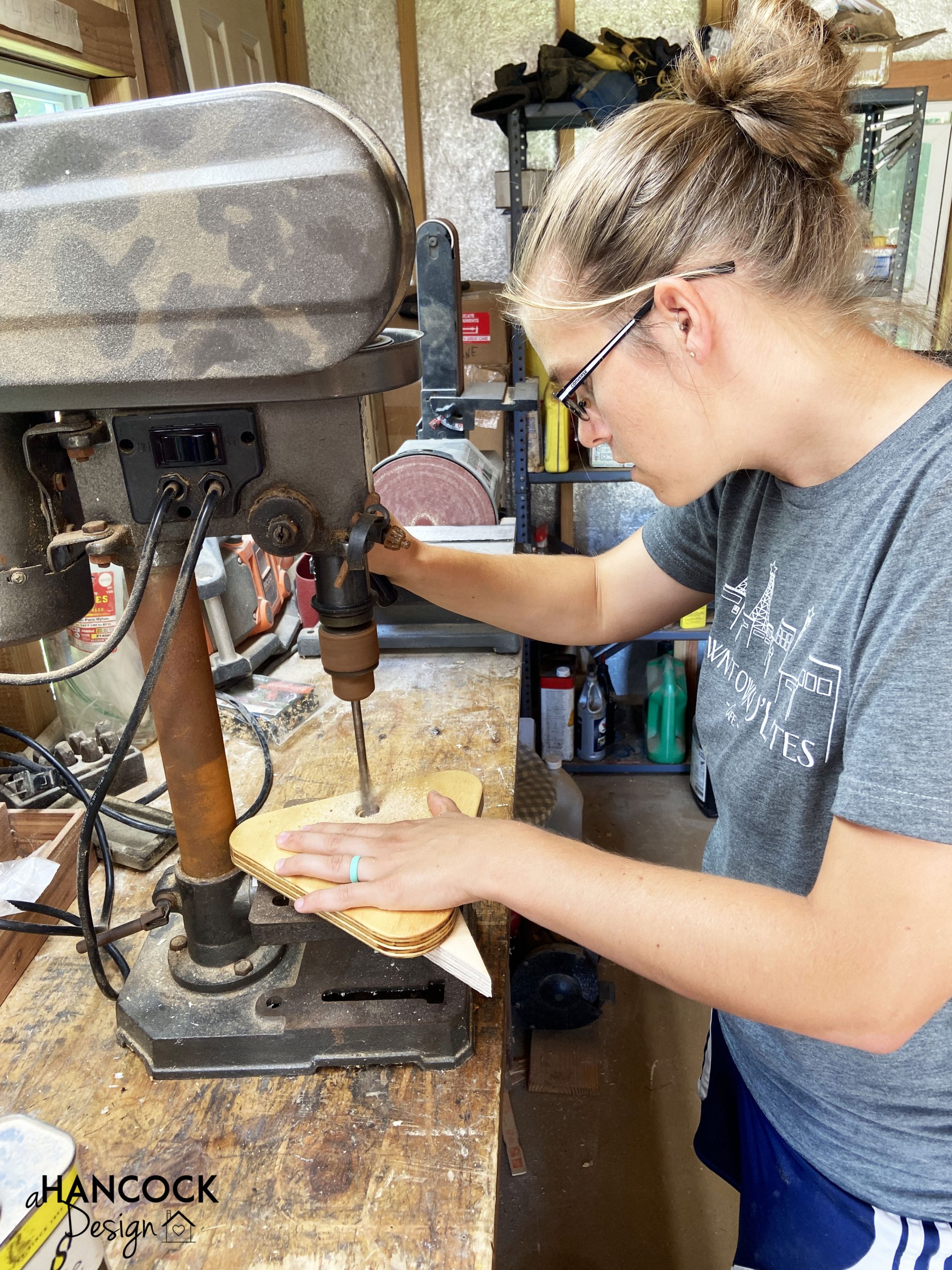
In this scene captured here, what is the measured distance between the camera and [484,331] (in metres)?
2.75

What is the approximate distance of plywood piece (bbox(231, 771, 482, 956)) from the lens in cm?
77

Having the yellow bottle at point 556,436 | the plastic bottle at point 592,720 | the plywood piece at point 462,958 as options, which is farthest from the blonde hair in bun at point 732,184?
the plastic bottle at point 592,720

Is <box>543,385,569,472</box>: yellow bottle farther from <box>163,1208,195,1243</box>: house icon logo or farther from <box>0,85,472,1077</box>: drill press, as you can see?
<box>163,1208,195,1243</box>: house icon logo

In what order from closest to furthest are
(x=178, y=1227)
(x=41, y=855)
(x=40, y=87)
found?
1. (x=178, y=1227)
2. (x=41, y=855)
3. (x=40, y=87)

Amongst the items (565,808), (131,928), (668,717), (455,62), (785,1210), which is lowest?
(668,717)

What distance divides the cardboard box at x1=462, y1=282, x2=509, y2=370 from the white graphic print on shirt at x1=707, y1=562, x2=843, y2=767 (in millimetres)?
1956

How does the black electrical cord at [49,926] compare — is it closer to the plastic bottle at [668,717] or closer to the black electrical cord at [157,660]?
the black electrical cord at [157,660]

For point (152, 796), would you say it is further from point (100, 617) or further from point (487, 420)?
point (487, 420)

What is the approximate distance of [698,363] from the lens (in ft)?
2.52

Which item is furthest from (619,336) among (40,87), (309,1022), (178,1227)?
(40,87)

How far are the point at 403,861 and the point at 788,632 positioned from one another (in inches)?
17.2

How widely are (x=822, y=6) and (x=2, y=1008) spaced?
3.02 m

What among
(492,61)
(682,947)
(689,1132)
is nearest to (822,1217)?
(682,947)

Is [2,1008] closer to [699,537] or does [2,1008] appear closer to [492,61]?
[699,537]
